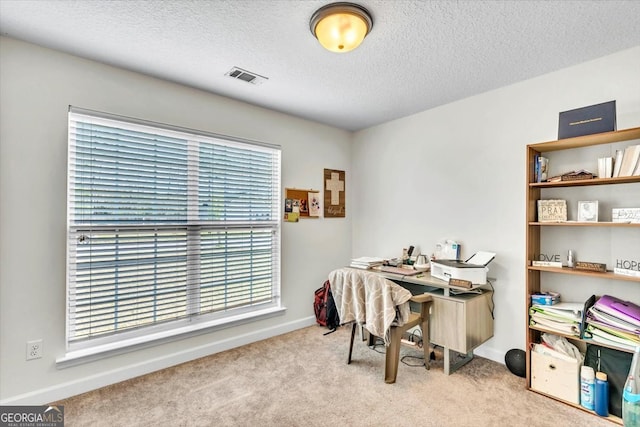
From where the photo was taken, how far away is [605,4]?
5.43 feet

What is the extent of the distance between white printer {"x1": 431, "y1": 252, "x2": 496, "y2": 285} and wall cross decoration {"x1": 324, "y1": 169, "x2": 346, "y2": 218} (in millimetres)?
1500

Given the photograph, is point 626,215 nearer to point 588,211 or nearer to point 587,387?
point 588,211

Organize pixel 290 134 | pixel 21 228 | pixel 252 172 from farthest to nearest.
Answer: pixel 290 134
pixel 252 172
pixel 21 228

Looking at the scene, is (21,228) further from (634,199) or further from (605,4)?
(634,199)

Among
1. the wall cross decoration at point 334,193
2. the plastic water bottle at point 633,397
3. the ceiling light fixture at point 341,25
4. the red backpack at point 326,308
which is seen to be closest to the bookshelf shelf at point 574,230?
the plastic water bottle at point 633,397

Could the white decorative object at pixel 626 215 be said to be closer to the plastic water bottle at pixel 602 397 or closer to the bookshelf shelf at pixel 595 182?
the bookshelf shelf at pixel 595 182

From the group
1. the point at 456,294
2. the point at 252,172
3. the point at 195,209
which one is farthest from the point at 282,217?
the point at 456,294

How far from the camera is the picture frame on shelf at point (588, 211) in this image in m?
2.08

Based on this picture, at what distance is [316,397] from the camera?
2145 mm

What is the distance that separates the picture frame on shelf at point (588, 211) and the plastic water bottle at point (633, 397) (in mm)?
831

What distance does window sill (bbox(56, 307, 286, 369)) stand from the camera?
2.17 metres

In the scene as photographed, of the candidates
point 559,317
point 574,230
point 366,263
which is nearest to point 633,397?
point 559,317

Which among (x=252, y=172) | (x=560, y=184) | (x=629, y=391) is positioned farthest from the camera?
(x=252, y=172)

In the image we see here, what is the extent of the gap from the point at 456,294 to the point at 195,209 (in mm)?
2403
